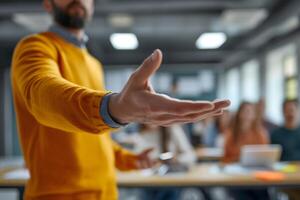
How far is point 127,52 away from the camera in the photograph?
10438 millimetres

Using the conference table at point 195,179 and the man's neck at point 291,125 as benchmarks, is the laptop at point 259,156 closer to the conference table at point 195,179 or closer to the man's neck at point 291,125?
the conference table at point 195,179

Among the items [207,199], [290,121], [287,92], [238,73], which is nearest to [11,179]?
[207,199]

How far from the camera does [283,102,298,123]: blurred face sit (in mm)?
3990

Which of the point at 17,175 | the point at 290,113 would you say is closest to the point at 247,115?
the point at 290,113

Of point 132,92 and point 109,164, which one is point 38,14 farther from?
point 132,92

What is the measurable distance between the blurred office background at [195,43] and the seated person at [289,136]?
4.44 ft

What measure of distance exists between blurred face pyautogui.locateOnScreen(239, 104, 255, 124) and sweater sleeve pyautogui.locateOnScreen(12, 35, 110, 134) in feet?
11.3

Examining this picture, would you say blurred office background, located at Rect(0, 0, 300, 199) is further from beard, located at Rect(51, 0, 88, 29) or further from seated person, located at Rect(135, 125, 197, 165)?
beard, located at Rect(51, 0, 88, 29)

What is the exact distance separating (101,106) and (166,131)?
11.2ft

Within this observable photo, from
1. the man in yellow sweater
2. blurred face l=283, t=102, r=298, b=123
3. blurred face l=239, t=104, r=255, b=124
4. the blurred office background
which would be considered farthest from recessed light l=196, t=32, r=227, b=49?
the man in yellow sweater

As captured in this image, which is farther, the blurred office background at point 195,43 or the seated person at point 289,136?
the blurred office background at point 195,43

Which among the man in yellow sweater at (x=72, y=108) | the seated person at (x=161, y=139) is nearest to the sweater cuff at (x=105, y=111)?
the man in yellow sweater at (x=72, y=108)

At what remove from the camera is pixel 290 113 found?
13.1 feet

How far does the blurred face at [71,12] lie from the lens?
1.31 metres
